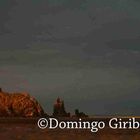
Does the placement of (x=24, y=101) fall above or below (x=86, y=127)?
above

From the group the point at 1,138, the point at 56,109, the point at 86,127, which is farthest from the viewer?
the point at 56,109

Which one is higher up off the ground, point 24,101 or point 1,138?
point 24,101

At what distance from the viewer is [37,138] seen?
11273mm

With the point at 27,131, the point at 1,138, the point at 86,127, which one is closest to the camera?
the point at 1,138

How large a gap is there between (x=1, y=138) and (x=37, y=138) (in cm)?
110

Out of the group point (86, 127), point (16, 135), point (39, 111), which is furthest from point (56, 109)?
point (16, 135)

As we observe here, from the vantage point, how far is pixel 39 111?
29922 mm

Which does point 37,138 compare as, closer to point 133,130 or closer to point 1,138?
point 1,138

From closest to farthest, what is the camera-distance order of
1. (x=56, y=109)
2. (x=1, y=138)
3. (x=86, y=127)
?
(x=1, y=138)
(x=86, y=127)
(x=56, y=109)

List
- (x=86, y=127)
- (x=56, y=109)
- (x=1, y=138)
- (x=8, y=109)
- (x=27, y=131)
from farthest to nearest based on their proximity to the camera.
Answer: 1. (x=56, y=109)
2. (x=8, y=109)
3. (x=86, y=127)
4. (x=27, y=131)
5. (x=1, y=138)

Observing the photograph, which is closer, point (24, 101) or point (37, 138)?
point (37, 138)

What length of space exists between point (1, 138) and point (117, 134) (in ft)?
12.2

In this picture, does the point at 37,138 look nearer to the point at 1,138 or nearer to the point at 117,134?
the point at 1,138

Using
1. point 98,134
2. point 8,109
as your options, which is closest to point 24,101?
point 8,109
